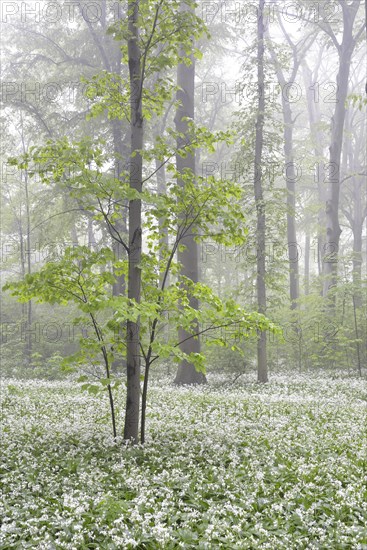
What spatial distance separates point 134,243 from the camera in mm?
6699

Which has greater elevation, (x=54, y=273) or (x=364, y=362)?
(x=54, y=273)

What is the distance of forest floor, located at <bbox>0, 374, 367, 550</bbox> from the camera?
13.2ft

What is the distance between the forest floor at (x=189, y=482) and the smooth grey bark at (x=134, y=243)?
1.66 feet

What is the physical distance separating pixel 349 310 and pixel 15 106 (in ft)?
46.7

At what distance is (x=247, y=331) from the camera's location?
6.30 m

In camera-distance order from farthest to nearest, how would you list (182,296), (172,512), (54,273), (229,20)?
(229,20), (182,296), (54,273), (172,512)

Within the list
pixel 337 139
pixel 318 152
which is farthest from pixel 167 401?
pixel 318 152

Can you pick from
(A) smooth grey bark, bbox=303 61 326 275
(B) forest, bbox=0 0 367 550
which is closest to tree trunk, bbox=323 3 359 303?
(A) smooth grey bark, bbox=303 61 326 275

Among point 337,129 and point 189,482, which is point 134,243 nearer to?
point 189,482

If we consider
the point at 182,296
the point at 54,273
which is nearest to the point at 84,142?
the point at 54,273

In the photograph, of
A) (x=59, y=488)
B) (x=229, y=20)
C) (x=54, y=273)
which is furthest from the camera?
(x=229, y=20)

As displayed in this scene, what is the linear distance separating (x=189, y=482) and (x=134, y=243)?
10.2 ft

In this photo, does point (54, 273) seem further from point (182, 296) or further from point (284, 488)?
point (284, 488)

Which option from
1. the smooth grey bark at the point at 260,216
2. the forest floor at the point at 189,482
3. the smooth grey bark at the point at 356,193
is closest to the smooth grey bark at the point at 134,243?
the forest floor at the point at 189,482
